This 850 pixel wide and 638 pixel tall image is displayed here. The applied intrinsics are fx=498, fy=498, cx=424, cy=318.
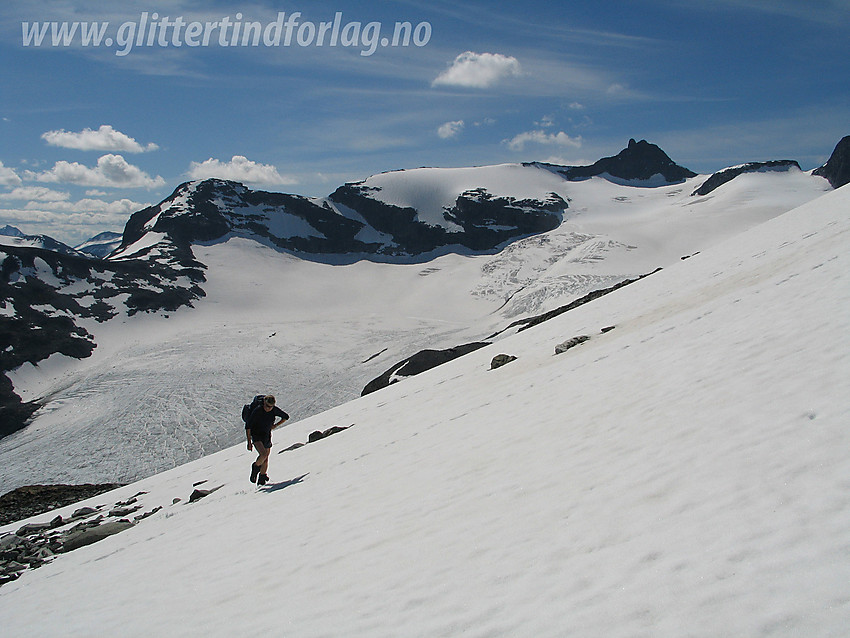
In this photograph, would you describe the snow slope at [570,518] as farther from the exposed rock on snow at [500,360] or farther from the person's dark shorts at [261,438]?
the exposed rock on snow at [500,360]

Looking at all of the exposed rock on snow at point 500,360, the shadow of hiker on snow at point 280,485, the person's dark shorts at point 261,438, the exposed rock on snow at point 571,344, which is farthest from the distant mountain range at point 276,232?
the exposed rock on snow at point 571,344

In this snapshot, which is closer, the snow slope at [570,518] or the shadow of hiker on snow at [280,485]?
the snow slope at [570,518]

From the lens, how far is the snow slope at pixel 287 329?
1531 inches

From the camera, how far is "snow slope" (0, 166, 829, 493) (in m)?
38.9

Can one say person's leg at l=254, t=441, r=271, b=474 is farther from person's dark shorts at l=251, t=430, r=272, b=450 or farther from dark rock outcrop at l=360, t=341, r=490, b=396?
dark rock outcrop at l=360, t=341, r=490, b=396

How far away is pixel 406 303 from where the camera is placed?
371ft

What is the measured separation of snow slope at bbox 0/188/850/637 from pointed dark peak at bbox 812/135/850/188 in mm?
176794

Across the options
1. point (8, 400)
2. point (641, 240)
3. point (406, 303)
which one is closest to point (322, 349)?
point (8, 400)

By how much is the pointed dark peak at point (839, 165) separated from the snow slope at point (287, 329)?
21.7 feet

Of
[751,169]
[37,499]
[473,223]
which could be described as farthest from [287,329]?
[751,169]

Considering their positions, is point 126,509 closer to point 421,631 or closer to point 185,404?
point 421,631

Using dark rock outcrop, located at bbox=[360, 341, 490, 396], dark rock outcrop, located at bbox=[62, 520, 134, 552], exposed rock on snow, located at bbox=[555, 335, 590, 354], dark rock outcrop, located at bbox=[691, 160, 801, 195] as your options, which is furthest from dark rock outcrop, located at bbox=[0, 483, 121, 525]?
dark rock outcrop, located at bbox=[691, 160, 801, 195]

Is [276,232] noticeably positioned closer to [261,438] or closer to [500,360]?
[500,360]

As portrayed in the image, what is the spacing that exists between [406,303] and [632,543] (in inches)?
4301
